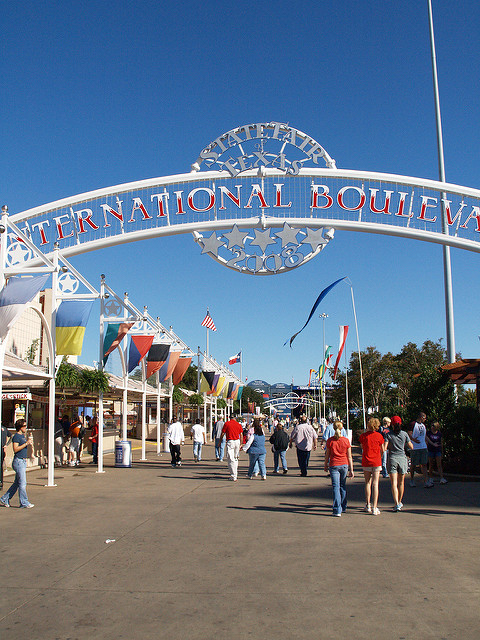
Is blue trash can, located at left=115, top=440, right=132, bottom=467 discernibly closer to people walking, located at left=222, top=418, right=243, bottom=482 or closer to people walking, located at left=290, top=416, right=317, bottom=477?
people walking, located at left=222, top=418, right=243, bottom=482

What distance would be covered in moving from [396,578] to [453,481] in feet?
31.0

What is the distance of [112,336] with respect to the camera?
1652cm

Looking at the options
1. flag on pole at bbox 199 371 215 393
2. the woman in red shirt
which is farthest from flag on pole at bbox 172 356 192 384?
the woman in red shirt

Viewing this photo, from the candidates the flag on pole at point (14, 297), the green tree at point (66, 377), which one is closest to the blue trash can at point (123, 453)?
the green tree at point (66, 377)

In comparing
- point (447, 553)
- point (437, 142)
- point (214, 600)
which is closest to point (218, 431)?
point (437, 142)

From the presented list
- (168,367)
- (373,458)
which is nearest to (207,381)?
(168,367)

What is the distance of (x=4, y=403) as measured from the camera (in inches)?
752

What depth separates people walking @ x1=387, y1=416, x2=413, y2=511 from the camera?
1002cm

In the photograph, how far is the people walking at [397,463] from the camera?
32.9 ft

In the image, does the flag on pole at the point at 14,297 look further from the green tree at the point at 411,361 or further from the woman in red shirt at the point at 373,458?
the green tree at the point at 411,361

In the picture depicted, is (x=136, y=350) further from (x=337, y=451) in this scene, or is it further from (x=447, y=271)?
(x=337, y=451)

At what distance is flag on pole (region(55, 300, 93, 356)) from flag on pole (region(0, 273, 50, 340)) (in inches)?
76.3

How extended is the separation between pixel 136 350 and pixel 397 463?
10.8m

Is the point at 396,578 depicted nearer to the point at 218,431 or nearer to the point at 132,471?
the point at 132,471
